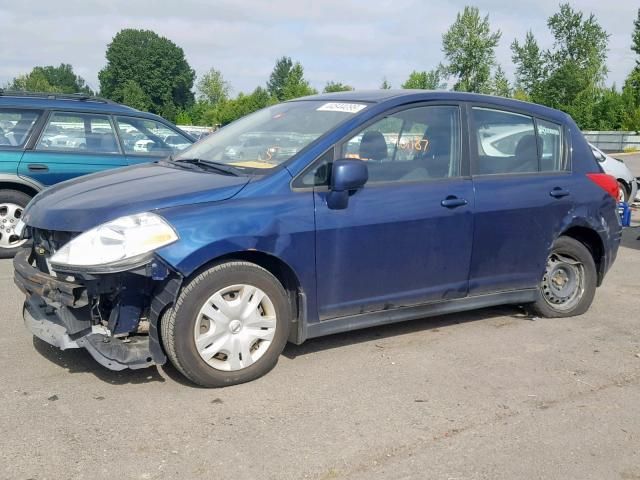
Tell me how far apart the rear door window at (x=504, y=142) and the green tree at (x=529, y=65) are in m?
49.7

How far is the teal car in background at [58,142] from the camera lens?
762 centimetres

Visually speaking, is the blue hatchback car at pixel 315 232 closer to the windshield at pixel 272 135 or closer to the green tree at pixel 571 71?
the windshield at pixel 272 135

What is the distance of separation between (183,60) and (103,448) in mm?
110375

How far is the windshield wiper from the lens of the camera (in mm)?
4422

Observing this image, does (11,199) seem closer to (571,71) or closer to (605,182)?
(605,182)

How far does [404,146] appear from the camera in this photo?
480cm

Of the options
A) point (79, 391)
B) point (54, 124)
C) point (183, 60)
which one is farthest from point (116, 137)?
point (183, 60)

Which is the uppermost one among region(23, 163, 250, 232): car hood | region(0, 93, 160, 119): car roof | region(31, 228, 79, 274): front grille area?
region(0, 93, 160, 119): car roof

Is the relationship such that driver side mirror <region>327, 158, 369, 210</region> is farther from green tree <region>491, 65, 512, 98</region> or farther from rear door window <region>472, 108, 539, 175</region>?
green tree <region>491, 65, 512, 98</region>

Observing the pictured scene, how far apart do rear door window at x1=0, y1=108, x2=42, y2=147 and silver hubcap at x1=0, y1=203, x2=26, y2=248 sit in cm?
70

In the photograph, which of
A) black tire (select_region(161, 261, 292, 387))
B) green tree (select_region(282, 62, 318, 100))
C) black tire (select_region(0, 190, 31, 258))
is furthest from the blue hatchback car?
green tree (select_region(282, 62, 318, 100))

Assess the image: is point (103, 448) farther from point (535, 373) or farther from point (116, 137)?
point (116, 137)

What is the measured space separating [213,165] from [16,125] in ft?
13.7

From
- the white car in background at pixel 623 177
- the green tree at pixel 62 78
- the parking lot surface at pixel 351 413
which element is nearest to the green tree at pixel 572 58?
the white car in background at pixel 623 177
